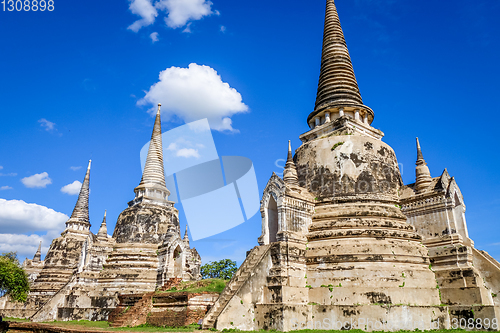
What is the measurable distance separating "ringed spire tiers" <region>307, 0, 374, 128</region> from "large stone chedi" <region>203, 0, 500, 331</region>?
3.59 feet

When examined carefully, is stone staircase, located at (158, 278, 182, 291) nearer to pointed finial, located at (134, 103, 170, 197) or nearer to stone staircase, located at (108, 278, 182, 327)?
stone staircase, located at (108, 278, 182, 327)

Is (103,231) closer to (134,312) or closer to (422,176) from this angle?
(134,312)

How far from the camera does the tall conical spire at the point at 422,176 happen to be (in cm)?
1817

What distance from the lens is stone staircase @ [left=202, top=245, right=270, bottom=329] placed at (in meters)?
14.6

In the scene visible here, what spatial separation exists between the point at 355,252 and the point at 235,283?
16.6ft

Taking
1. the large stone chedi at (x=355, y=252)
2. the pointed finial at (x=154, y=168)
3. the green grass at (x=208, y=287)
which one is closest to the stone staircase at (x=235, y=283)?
the large stone chedi at (x=355, y=252)

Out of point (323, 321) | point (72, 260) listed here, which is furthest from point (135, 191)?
point (323, 321)

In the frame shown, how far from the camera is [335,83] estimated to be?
22547mm

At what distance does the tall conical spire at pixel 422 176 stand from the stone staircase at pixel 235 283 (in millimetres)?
7874

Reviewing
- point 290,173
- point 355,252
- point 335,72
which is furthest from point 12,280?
point 335,72

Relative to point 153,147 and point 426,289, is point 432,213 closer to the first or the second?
A: point 426,289

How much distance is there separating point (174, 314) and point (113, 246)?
39.2 ft

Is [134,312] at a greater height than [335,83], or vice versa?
[335,83]

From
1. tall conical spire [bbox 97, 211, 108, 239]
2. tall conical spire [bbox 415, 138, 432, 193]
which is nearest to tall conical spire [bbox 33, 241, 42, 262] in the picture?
tall conical spire [bbox 97, 211, 108, 239]
